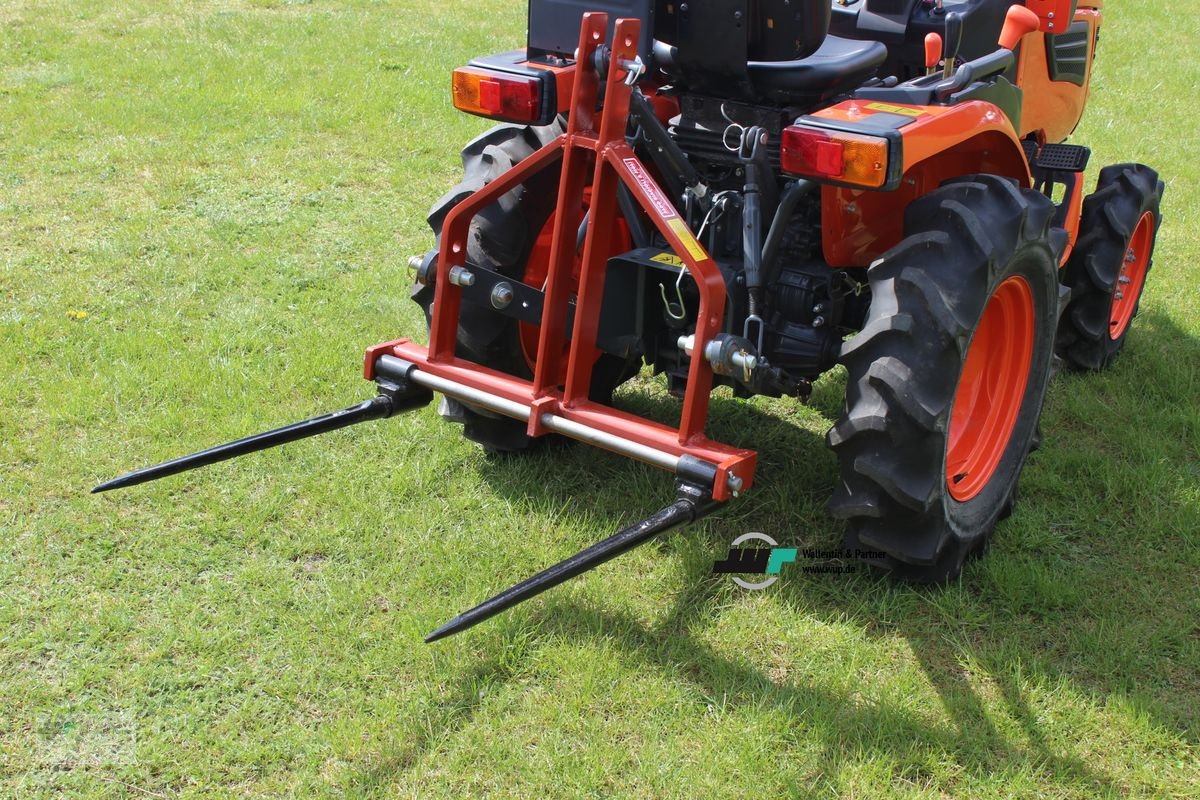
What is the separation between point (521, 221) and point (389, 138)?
156 inches

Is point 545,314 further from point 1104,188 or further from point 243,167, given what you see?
point 243,167

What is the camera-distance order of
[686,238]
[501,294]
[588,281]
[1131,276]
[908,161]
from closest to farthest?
[908,161] → [686,238] → [588,281] → [501,294] → [1131,276]

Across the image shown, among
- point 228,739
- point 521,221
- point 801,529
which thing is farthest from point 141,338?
point 801,529

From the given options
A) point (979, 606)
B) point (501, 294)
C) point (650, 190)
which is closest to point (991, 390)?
point (979, 606)

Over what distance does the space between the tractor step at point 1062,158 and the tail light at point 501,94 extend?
1.99m

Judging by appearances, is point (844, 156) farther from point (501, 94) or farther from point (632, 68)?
point (501, 94)

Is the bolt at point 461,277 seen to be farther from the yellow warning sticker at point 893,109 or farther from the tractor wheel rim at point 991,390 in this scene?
the tractor wheel rim at point 991,390

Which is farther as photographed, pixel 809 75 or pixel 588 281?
pixel 809 75

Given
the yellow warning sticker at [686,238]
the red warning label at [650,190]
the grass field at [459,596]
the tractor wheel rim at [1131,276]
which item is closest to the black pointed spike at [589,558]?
the grass field at [459,596]

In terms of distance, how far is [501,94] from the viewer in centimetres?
305

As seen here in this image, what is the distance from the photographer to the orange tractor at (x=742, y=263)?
110 inches

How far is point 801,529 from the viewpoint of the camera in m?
3.52

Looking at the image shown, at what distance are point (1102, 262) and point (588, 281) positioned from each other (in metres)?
2.36

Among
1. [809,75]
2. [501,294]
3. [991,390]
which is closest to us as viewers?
[809,75]
